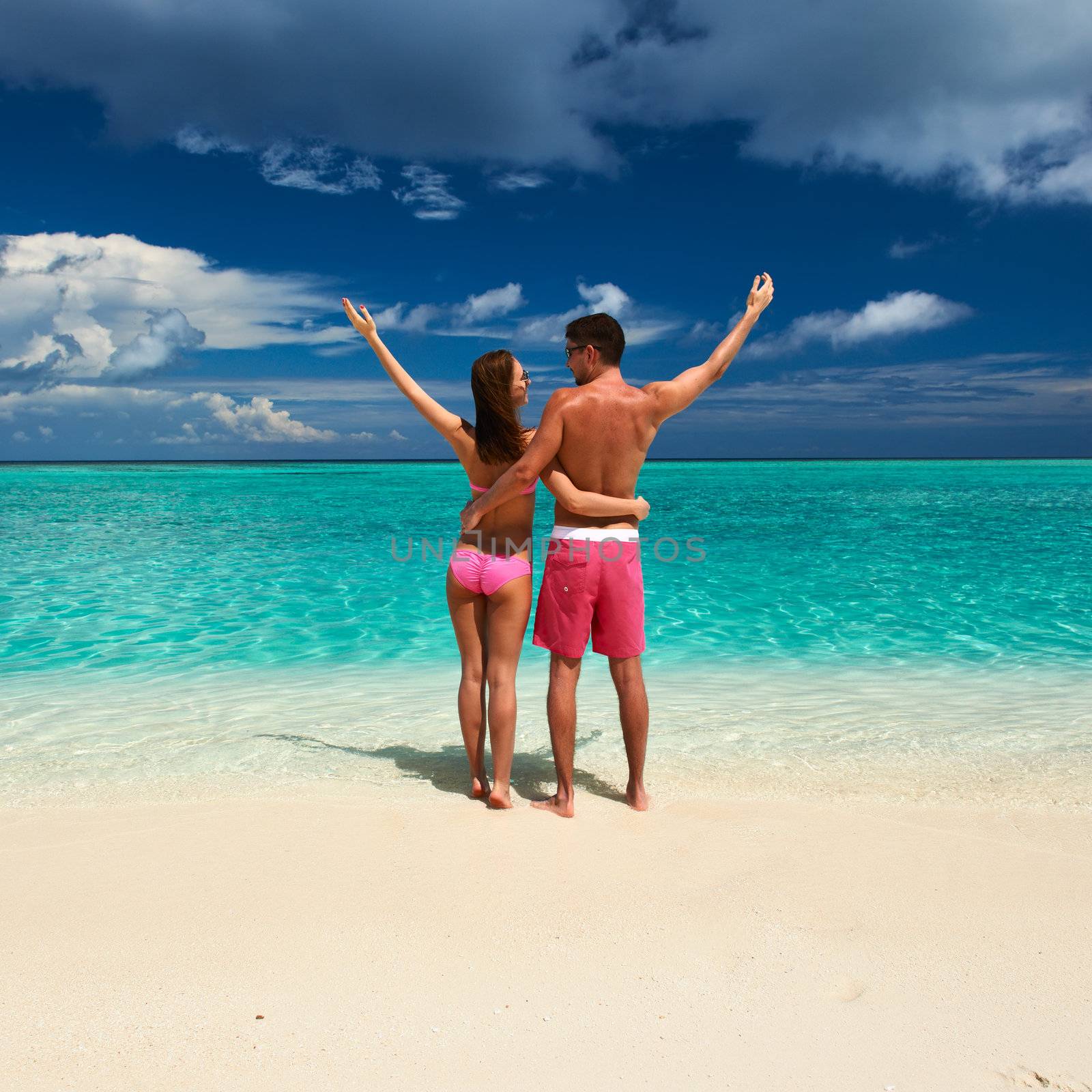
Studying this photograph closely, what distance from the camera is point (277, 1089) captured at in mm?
1958

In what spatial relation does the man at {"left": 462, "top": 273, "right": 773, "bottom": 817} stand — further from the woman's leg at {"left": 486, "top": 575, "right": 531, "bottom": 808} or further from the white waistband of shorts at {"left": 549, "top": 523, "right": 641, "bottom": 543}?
the woman's leg at {"left": 486, "top": 575, "right": 531, "bottom": 808}

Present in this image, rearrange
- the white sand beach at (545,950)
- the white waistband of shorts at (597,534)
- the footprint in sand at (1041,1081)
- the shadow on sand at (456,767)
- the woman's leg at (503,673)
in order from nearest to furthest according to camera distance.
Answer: the footprint in sand at (1041,1081) → the white sand beach at (545,950) → the white waistband of shorts at (597,534) → the woman's leg at (503,673) → the shadow on sand at (456,767)

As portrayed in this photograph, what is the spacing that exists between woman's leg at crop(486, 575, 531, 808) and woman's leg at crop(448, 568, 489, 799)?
60mm

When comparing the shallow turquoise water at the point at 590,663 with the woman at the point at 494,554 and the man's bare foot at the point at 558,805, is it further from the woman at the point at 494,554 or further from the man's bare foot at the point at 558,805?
the woman at the point at 494,554

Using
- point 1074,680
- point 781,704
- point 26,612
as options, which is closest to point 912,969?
point 781,704

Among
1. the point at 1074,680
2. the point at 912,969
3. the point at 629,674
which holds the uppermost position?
the point at 629,674

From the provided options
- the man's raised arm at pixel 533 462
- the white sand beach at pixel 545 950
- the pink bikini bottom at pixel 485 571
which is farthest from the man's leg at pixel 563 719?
the man's raised arm at pixel 533 462

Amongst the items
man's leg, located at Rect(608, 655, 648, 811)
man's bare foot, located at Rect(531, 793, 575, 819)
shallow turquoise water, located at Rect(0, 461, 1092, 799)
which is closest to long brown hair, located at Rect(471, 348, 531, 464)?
man's leg, located at Rect(608, 655, 648, 811)

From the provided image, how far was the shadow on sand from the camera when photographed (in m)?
4.00

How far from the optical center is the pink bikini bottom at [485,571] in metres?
3.59

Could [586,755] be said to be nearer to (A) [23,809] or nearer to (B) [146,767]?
(B) [146,767]

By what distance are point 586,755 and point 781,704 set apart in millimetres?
1980

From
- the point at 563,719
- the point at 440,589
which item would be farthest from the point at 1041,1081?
the point at 440,589

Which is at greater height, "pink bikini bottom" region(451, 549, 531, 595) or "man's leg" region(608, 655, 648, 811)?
"pink bikini bottom" region(451, 549, 531, 595)
